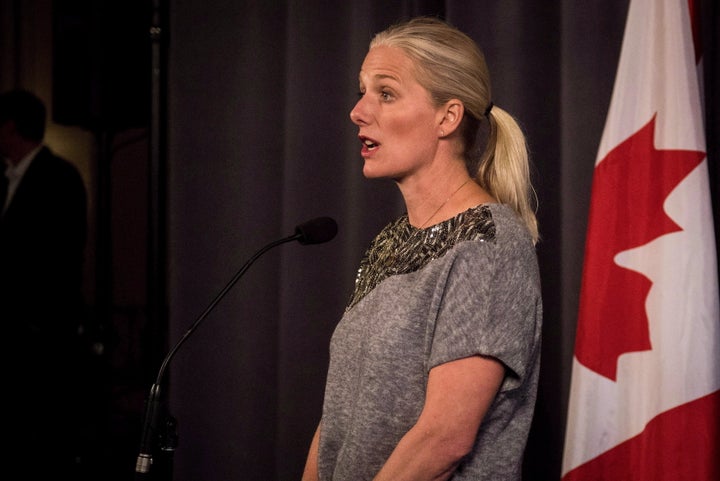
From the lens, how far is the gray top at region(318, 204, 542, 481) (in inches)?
51.1

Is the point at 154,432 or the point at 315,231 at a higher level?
the point at 315,231

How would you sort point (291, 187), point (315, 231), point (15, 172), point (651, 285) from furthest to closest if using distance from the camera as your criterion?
point (15, 172) < point (291, 187) < point (651, 285) < point (315, 231)

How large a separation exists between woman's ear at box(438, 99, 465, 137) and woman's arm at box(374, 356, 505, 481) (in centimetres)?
45

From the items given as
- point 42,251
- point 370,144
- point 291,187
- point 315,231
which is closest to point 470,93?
point 370,144

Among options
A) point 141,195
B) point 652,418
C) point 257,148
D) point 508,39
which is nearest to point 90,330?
point 141,195

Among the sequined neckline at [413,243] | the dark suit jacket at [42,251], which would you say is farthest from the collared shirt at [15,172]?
the sequined neckline at [413,243]

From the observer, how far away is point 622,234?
74.3 inches

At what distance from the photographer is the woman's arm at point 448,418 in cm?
127

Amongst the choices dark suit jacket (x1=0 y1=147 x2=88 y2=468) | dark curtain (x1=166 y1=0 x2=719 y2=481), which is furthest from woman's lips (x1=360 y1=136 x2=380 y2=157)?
dark suit jacket (x1=0 y1=147 x2=88 y2=468)

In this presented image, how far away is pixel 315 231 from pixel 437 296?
0.28m

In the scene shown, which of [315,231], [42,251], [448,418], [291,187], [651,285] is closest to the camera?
[448,418]

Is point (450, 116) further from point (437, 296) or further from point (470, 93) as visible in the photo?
point (437, 296)

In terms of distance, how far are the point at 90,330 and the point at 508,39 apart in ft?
9.50

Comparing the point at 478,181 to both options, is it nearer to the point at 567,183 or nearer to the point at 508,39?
the point at 567,183
